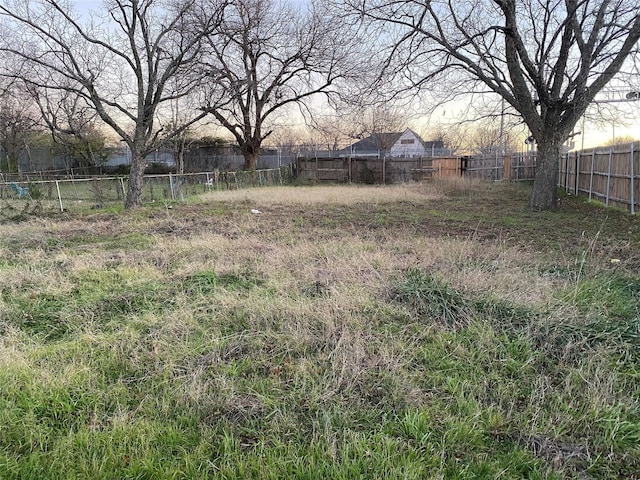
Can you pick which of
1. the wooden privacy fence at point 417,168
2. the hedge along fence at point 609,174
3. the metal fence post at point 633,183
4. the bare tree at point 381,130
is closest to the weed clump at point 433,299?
the metal fence post at point 633,183

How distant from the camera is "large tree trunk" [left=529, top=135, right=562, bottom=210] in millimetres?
9953

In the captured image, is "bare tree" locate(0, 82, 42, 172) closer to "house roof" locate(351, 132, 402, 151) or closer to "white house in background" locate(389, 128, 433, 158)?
"house roof" locate(351, 132, 402, 151)

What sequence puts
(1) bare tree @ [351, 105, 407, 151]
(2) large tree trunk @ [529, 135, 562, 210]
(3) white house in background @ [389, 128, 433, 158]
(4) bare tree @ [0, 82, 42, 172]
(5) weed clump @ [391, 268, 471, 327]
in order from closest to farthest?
(5) weed clump @ [391, 268, 471, 327] < (2) large tree trunk @ [529, 135, 562, 210] < (4) bare tree @ [0, 82, 42, 172] < (1) bare tree @ [351, 105, 407, 151] < (3) white house in background @ [389, 128, 433, 158]

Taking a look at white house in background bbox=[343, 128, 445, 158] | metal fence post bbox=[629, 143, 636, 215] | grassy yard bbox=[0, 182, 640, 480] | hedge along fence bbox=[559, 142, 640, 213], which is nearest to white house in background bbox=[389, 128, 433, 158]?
white house in background bbox=[343, 128, 445, 158]

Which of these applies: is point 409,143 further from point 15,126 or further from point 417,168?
point 15,126

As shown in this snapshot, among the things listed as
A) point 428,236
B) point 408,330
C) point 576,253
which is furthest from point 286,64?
point 408,330

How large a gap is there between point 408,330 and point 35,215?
1002 cm

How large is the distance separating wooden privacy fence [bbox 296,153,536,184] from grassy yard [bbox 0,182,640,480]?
17.1 metres

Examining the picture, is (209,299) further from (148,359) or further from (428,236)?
(428,236)

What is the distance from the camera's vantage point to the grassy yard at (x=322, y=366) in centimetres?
181

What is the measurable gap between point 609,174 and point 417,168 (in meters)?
12.1

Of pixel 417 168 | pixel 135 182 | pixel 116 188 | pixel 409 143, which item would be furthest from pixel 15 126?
pixel 409 143

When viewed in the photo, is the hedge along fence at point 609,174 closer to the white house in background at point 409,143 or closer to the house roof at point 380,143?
the house roof at point 380,143

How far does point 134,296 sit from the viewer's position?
148 inches
